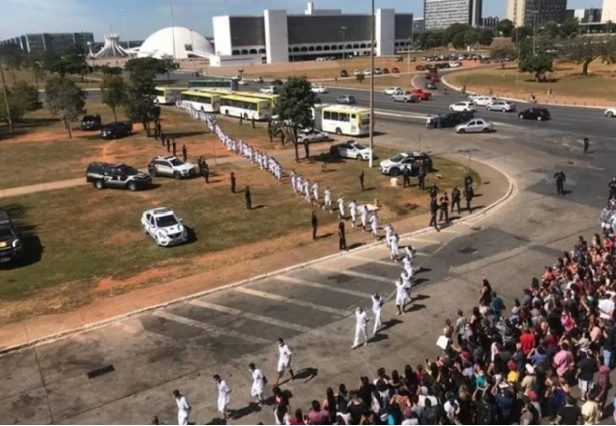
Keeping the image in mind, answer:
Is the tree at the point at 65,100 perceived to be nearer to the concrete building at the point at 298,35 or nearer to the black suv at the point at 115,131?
the black suv at the point at 115,131

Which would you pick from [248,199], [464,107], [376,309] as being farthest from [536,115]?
[376,309]

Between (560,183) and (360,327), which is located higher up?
(560,183)

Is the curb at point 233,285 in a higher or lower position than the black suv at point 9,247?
lower

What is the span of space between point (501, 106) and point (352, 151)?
28.0 m

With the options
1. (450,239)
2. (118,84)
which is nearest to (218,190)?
(450,239)

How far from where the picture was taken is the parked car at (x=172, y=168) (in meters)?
36.9

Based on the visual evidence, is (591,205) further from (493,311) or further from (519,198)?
(493,311)

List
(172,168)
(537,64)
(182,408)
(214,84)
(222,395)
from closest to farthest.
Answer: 1. (182,408)
2. (222,395)
3. (172,168)
4. (537,64)
5. (214,84)

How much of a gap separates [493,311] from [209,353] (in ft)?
26.6

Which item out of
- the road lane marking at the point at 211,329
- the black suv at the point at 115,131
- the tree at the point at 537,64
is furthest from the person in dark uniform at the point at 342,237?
the tree at the point at 537,64

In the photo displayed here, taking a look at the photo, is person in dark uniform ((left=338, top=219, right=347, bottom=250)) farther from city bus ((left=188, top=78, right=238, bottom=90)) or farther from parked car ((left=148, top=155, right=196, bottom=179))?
city bus ((left=188, top=78, right=238, bottom=90))

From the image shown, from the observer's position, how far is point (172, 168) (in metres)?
36.9

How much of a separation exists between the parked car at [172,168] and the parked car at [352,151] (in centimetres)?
1077

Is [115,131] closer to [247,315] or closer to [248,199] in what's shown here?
[248,199]
